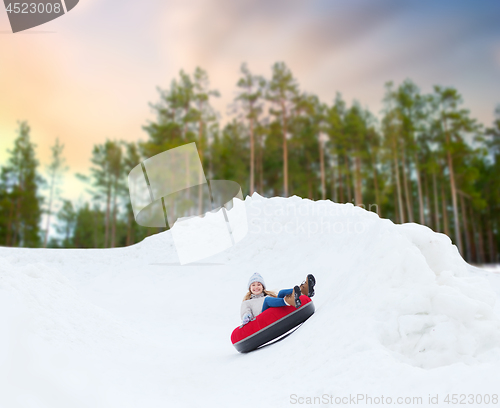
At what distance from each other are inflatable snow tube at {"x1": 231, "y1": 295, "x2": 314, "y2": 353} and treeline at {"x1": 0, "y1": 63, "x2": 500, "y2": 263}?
558 inches

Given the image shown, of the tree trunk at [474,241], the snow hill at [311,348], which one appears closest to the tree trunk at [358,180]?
the tree trunk at [474,241]

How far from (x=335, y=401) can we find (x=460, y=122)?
23.0 meters

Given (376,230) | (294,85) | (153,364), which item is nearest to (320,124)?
Result: (294,85)

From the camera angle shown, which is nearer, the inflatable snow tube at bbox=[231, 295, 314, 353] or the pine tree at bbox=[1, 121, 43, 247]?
the inflatable snow tube at bbox=[231, 295, 314, 353]

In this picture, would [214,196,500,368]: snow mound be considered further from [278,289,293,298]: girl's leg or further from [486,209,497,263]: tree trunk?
[486,209,497,263]: tree trunk

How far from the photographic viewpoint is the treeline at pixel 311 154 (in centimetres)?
2183

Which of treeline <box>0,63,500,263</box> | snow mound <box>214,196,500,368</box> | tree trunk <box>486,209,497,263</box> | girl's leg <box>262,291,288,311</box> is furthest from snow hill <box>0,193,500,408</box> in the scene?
tree trunk <box>486,209,497,263</box>

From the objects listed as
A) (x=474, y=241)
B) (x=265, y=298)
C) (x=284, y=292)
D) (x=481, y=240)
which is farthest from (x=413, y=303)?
(x=481, y=240)

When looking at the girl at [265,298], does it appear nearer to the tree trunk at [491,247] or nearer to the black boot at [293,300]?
the black boot at [293,300]

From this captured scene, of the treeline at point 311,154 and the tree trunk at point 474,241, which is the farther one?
the tree trunk at point 474,241

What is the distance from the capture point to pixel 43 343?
3.59m

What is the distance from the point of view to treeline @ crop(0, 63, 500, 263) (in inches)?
859

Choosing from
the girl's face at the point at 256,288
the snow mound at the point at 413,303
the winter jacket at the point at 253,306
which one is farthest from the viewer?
the girl's face at the point at 256,288

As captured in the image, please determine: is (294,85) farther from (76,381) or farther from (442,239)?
(76,381)
